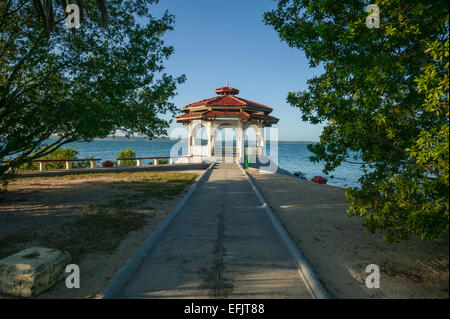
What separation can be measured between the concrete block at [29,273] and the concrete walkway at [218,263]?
1227mm

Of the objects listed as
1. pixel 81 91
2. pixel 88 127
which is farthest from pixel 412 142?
pixel 81 91

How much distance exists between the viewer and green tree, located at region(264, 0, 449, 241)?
140 inches

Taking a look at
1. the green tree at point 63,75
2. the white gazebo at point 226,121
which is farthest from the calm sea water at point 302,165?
the green tree at point 63,75

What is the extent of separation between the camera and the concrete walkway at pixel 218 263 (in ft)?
12.1

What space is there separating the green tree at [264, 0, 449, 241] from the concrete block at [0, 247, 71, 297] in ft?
18.2

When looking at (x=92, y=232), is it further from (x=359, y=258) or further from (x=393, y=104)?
(x=393, y=104)

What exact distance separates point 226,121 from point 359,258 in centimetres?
2002

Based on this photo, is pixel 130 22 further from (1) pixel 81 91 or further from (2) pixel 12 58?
(2) pixel 12 58

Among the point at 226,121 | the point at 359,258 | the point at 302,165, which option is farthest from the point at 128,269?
the point at 302,165

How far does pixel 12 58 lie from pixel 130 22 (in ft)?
13.9

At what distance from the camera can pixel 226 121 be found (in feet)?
78.3

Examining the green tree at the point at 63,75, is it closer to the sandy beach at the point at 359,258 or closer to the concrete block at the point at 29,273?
→ the concrete block at the point at 29,273

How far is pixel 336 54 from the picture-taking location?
5.21 meters
